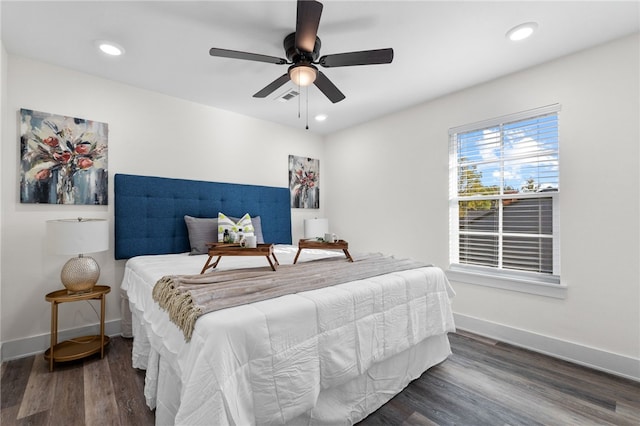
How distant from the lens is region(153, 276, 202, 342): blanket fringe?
122cm

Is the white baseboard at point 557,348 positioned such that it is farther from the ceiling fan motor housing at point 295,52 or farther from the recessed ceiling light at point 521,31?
the ceiling fan motor housing at point 295,52

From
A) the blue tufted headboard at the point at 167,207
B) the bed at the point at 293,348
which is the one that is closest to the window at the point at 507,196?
the bed at the point at 293,348

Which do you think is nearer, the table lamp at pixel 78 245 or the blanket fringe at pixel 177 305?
the blanket fringe at pixel 177 305

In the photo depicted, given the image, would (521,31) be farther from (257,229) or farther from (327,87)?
(257,229)

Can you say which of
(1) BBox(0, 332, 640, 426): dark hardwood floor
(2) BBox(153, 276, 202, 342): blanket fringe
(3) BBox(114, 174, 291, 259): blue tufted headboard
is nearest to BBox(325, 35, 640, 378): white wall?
(1) BBox(0, 332, 640, 426): dark hardwood floor

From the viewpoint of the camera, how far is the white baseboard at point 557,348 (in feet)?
7.16

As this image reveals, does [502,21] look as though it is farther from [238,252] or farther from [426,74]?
[238,252]

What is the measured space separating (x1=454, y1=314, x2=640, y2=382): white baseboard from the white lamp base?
3.64 meters

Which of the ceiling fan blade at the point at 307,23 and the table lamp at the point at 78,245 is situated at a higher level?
the ceiling fan blade at the point at 307,23

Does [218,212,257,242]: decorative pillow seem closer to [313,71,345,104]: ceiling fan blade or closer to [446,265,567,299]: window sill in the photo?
[313,71,345,104]: ceiling fan blade

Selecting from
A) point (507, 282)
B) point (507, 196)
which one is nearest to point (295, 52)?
point (507, 196)

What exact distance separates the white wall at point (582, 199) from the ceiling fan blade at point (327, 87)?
5.19ft

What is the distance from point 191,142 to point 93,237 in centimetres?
157

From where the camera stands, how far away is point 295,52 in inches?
84.1
